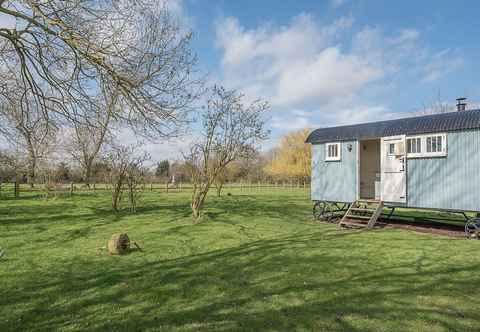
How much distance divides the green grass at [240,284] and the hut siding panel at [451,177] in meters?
1.01

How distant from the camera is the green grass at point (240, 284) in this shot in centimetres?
314

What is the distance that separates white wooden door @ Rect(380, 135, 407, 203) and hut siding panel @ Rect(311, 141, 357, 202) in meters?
0.92

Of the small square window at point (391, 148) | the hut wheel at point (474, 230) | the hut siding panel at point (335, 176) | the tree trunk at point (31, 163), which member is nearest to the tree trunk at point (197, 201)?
the hut siding panel at point (335, 176)

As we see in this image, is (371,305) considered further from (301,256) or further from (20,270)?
(20,270)

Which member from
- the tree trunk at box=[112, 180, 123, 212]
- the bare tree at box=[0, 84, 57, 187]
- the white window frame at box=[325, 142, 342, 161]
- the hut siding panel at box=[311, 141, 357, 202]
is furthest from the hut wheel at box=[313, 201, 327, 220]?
the bare tree at box=[0, 84, 57, 187]

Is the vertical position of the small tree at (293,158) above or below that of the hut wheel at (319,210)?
above

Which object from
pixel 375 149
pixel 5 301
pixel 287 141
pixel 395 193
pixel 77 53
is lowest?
pixel 5 301

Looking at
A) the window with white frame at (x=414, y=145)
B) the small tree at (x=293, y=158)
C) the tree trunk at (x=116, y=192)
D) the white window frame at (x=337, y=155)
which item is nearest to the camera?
the window with white frame at (x=414, y=145)

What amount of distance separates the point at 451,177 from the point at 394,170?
1547 mm

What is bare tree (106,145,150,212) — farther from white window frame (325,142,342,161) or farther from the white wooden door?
the white wooden door

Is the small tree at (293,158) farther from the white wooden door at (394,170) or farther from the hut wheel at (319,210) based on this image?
the white wooden door at (394,170)

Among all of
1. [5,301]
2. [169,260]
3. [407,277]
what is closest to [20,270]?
[5,301]

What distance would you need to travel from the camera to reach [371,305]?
3.52 meters

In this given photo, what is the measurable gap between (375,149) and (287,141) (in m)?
33.9
